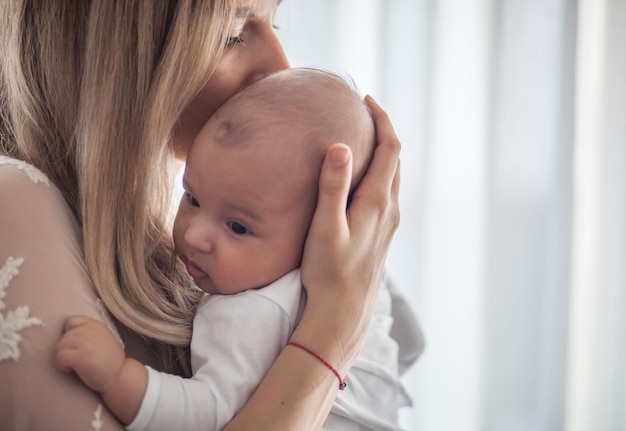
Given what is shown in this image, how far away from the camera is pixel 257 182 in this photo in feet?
3.37

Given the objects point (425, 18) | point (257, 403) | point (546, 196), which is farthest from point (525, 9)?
point (257, 403)

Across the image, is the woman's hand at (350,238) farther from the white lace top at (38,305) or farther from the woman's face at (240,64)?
the white lace top at (38,305)

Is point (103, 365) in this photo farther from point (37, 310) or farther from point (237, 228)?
point (237, 228)

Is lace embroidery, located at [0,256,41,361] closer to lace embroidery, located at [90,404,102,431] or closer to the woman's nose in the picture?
lace embroidery, located at [90,404,102,431]

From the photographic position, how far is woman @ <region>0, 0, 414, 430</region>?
0.94 metres

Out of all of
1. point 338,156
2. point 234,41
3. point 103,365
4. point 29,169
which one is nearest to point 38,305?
point 103,365

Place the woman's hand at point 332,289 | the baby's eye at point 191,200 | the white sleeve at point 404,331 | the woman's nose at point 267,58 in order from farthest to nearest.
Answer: the white sleeve at point 404,331, the woman's nose at point 267,58, the baby's eye at point 191,200, the woman's hand at point 332,289

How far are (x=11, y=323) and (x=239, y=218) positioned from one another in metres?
0.33

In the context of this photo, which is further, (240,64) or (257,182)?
(240,64)

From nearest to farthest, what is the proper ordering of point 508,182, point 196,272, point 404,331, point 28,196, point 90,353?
1. point 90,353
2. point 28,196
3. point 196,272
4. point 404,331
5. point 508,182

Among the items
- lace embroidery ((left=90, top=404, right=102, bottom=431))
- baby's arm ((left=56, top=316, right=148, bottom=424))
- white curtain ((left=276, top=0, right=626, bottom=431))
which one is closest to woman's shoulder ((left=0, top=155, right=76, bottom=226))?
baby's arm ((left=56, top=316, right=148, bottom=424))

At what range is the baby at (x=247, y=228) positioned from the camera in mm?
959

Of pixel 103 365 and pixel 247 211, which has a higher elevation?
pixel 247 211

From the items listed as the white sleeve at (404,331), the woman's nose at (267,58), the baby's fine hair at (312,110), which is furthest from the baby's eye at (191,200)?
the white sleeve at (404,331)
